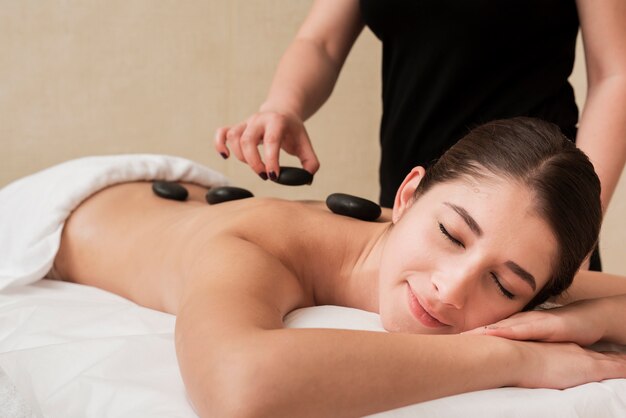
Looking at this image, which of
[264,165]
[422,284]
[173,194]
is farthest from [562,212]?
[173,194]

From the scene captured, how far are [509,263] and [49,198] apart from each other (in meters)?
1.06

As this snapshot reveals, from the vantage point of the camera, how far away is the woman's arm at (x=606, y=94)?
141cm

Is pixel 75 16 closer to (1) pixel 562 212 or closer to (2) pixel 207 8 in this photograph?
(2) pixel 207 8

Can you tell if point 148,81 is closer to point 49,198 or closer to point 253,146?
point 49,198

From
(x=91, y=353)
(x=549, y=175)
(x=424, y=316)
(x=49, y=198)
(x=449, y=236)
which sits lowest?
(x=49, y=198)

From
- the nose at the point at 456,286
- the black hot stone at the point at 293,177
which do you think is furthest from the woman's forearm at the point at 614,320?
the black hot stone at the point at 293,177

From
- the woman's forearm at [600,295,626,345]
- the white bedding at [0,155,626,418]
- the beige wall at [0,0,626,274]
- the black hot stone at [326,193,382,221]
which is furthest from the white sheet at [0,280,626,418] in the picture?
the beige wall at [0,0,626,274]

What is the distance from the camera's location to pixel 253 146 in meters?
1.40

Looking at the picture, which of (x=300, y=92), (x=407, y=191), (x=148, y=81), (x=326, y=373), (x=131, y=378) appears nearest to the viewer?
(x=326, y=373)

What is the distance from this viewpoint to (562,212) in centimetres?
108

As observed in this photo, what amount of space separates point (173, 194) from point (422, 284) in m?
0.79

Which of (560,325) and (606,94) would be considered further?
(606,94)

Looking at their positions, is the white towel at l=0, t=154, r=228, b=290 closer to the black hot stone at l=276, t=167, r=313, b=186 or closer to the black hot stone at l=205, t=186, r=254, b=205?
the black hot stone at l=205, t=186, r=254, b=205

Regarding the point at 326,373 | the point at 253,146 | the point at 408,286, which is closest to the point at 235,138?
the point at 253,146
